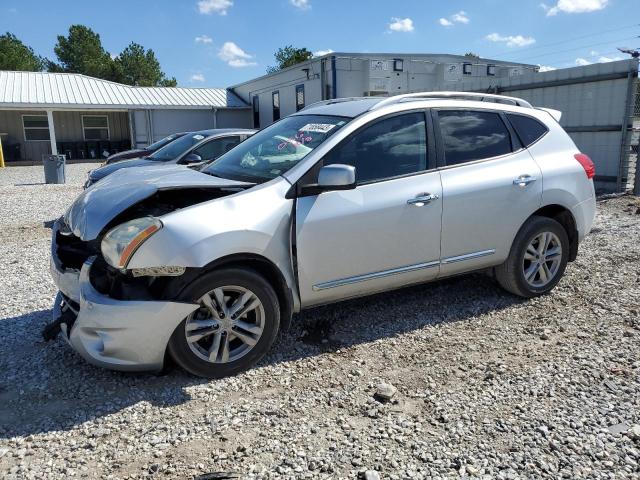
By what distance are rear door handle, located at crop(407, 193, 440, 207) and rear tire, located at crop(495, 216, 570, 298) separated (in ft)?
3.57

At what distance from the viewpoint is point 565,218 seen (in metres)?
4.92

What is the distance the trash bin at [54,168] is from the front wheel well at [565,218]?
1566cm

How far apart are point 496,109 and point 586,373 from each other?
7.90ft

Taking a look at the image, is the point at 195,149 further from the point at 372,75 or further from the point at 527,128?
the point at 372,75

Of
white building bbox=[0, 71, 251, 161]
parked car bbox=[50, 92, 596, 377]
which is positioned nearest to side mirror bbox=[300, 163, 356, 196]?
parked car bbox=[50, 92, 596, 377]

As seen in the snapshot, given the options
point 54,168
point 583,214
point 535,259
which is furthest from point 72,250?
point 54,168

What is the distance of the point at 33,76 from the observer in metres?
29.4

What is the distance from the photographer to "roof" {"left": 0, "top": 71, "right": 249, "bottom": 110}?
83.8ft

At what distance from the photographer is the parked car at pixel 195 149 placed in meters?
9.25

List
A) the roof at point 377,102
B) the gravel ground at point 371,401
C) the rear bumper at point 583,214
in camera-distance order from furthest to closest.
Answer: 1. the rear bumper at point 583,214
2. the roof at point 377,102
3. the gravel ground at point 371,401

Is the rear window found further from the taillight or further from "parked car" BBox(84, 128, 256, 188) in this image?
"parked car" BBox(84, 128, 256, 188)

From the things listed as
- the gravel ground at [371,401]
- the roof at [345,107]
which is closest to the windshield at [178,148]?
the gravel ground at [371,401]

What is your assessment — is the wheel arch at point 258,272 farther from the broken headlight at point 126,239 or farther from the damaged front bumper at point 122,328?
the broken headlight at point 126,239

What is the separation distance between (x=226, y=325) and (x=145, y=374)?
69 centimetres
